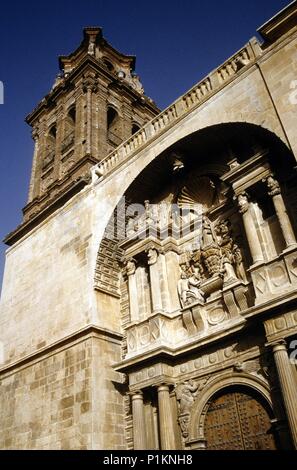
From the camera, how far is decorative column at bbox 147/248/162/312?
8.90 metres

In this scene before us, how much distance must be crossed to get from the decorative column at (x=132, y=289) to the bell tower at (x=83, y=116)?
695 cm

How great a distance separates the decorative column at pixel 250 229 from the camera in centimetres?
755

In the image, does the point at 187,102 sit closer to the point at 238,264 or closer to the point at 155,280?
the point at 238,264

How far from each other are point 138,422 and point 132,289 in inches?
112

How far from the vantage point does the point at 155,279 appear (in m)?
9.23

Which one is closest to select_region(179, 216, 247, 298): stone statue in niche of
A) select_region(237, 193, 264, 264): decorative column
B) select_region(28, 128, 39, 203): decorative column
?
select_region(237, 193, 264, 264): decorative column

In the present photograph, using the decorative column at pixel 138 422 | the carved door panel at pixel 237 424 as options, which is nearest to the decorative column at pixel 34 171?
the decorative column at pixel 138 422

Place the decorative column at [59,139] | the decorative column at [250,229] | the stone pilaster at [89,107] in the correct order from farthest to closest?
1. the decorative column at [59,139]
2. the stone pilaster at [89,107]
3. the decorative column at [250,229]

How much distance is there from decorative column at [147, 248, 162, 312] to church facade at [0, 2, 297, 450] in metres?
0.03

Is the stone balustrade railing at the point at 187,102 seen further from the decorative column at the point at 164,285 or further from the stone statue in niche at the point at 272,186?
the decorative column at the point at 164,285

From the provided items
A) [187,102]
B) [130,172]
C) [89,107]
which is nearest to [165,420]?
[130,172]

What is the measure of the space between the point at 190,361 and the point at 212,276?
1.68m

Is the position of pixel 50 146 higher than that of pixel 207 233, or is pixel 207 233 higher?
pixel 50 146

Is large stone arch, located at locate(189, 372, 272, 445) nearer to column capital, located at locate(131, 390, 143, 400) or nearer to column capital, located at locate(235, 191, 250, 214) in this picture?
column capital, located at locate(131, 390, 143, 400)
